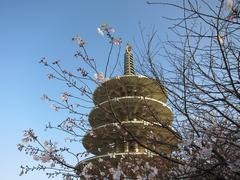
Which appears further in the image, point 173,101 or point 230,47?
point 173,101

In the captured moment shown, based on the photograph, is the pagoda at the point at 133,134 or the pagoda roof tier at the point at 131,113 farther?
the pagoda at the point at 133,134

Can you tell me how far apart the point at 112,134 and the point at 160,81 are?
1152mm

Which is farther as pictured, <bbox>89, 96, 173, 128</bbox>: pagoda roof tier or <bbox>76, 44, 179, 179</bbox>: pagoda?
<bbox>76, 44, 179, 179</bbox>: pagoda

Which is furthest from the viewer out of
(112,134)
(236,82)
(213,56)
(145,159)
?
(145,159)

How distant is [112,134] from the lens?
584 cm

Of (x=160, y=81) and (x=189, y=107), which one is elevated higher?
(x=160, y=81)

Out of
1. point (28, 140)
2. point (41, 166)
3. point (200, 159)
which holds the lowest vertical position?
point (200, 159)

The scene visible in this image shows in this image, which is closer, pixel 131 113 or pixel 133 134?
pixel 133 134

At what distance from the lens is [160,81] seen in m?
5.24

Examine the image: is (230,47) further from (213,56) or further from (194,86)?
(194,86)

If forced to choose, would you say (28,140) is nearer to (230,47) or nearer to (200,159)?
(200,159)

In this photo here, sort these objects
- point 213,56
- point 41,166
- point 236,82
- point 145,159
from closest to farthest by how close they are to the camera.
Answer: point 236,82, point 213,56, point 41,166, point 145,159

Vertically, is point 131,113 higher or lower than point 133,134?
higher

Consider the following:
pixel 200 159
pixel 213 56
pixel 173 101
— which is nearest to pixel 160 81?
pixel 173 101
